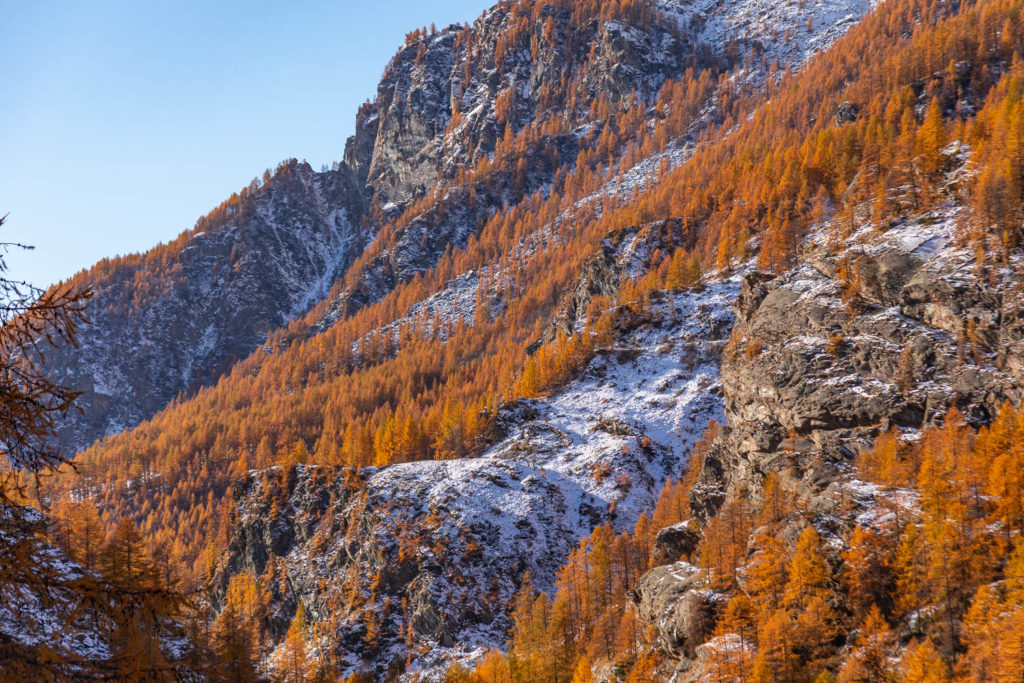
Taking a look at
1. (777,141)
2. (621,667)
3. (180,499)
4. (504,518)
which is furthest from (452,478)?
(777,141)

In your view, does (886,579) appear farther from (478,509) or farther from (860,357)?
(478,509)

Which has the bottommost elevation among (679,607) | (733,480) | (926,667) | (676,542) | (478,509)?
(926,667)

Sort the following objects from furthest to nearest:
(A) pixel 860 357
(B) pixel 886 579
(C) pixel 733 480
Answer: (C) pixel 733 480 < (A) pixel 860 357 < (B) pixel 886 579

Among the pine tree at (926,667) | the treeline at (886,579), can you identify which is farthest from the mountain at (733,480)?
the pine tree at (926,667)

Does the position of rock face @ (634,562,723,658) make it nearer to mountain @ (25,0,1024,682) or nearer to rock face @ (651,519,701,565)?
mountain @ (25,0,1024,682)

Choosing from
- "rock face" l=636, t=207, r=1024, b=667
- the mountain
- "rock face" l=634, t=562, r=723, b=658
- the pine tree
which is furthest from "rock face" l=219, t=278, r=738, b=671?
the pine tree

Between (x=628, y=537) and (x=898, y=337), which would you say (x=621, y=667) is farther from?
(x=898, y=337)

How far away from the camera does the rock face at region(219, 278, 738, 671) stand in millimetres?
79000

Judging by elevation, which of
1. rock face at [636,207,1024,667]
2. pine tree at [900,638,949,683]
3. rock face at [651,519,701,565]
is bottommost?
pine tree at [900,638,949,683]

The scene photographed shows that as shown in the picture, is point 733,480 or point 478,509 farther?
point 478,509

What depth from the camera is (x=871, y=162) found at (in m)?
122

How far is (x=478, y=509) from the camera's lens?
86500mm

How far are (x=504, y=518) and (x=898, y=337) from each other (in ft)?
163

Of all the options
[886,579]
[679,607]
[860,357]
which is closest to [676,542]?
[679,607]
